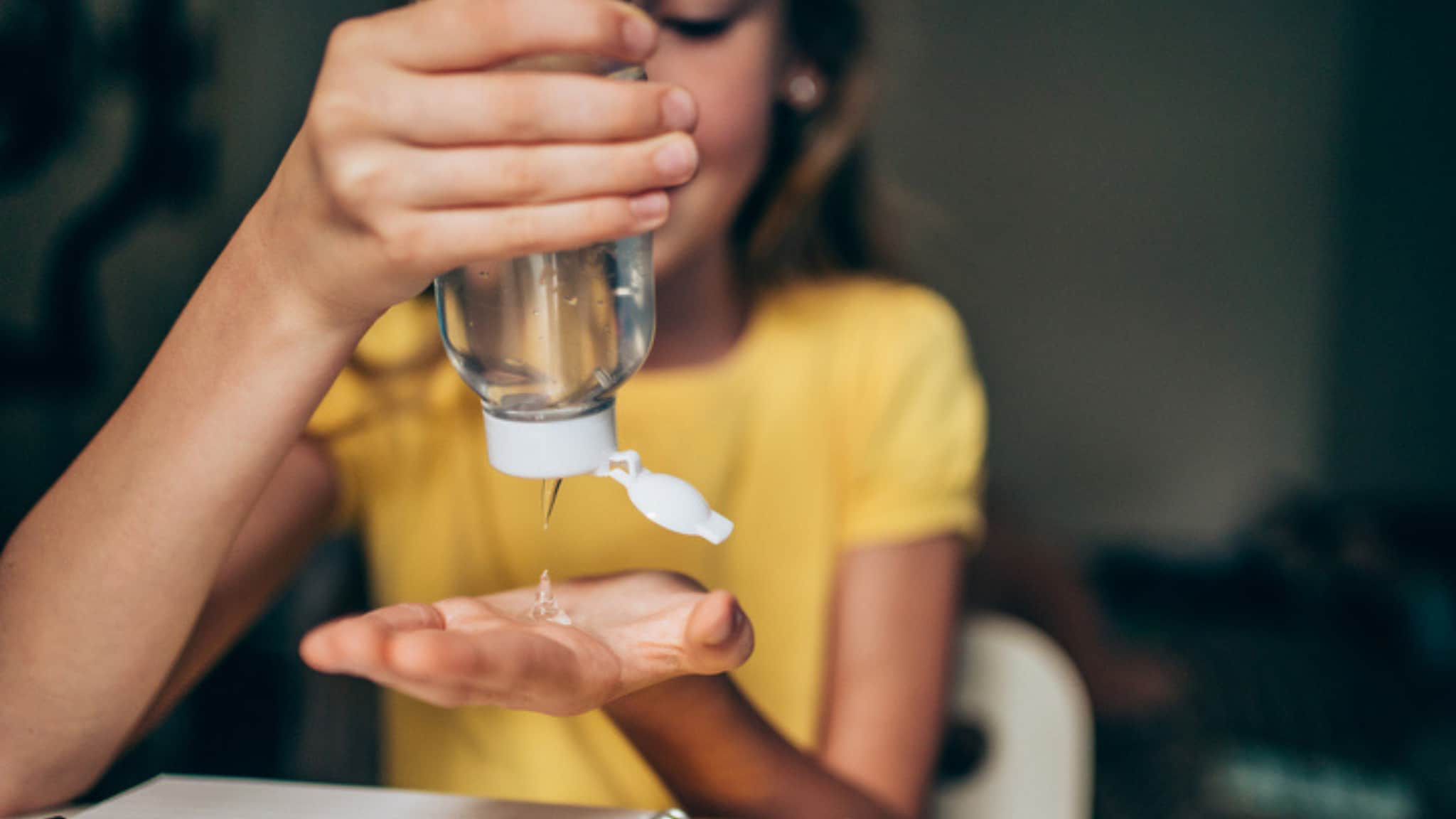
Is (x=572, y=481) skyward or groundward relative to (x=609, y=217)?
groundward

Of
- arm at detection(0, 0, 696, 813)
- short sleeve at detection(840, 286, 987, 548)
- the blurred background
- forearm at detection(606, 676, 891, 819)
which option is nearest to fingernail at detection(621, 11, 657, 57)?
arm at detection(0, 0, 696, 813)

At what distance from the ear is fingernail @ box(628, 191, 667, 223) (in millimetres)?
410

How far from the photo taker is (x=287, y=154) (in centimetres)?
39

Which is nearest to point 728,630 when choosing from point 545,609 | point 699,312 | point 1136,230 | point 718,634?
point 718,634

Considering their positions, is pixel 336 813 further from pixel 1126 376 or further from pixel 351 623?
pixel 1126 376

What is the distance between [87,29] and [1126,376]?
202cm

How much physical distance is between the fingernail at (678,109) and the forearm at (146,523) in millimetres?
156

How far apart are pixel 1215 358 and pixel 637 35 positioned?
2.07 metres

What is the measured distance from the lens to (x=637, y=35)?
1.14 feet

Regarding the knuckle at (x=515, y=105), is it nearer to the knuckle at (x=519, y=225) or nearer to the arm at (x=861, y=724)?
the knuckle at (x=519, y=225)

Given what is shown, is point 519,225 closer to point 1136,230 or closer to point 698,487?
point 698,487

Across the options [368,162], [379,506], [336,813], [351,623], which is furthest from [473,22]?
[379,506]

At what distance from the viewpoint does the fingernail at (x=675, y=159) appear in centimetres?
36

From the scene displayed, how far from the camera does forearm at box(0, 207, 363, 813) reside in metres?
0.41
